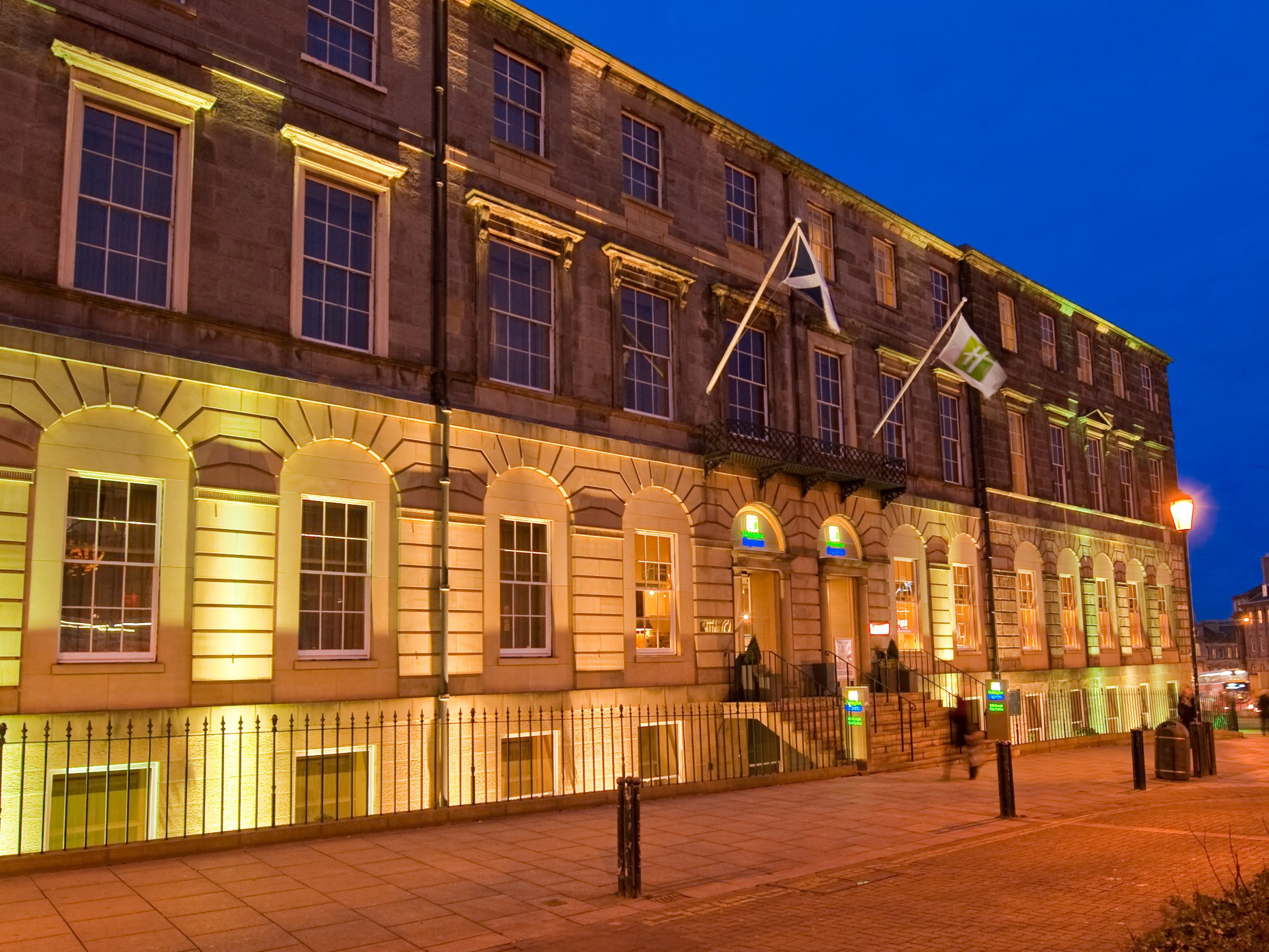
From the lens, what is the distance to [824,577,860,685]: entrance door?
2464 cm

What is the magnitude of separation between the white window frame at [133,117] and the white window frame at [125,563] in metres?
2.38

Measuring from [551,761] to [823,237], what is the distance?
1558cm

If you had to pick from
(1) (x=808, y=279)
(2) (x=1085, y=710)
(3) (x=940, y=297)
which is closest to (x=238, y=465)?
(1) (x=808, y=279)

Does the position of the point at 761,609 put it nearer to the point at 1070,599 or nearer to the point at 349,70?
the point at 349,70

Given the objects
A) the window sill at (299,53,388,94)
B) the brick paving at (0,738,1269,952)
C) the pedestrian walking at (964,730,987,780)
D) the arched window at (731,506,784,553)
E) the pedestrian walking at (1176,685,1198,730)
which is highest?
the window sill at (299,53,388,94)

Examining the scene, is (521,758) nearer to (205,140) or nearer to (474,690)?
(474,690)

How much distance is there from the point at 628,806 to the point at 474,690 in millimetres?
7952

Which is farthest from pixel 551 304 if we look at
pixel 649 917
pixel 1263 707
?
pixel 1263 707

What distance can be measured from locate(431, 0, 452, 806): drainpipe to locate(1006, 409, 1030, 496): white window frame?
21221 mm

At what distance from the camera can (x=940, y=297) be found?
3216 centimetres

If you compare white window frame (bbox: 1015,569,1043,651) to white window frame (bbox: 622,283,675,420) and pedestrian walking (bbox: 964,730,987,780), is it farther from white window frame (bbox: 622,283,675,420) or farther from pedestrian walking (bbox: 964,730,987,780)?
white window frame (bbox: 622,283,675,420)

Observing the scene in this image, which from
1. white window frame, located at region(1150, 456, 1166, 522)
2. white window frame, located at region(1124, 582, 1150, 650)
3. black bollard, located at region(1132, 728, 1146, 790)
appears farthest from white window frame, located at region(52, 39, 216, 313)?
white window frame, located at region(1150, 456, 1166, 522)

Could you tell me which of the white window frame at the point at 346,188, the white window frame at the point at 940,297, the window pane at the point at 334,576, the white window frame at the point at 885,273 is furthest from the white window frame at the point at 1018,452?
the window pane at the point at 334,576

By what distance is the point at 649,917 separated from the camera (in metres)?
9.53
